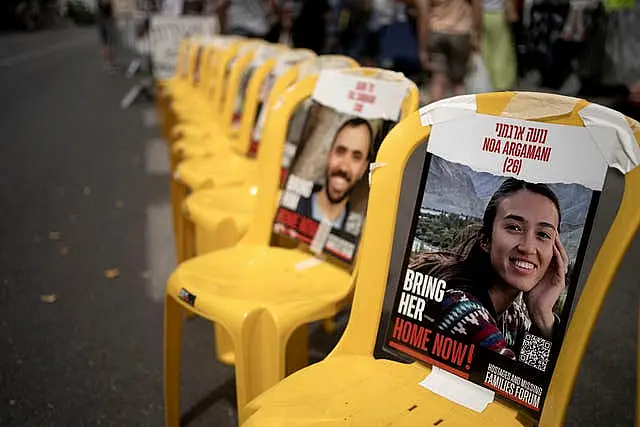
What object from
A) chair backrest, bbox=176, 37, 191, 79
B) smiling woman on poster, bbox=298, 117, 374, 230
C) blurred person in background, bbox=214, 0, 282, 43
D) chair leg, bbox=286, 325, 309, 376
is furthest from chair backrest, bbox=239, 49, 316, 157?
blurred person in background, bbox=214, 0, 282, 43

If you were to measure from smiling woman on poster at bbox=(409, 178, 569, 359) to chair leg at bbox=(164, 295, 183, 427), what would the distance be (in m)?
0.76

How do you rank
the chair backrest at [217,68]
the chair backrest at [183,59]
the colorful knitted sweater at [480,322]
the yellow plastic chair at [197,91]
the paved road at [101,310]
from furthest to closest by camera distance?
the chair backrest at [183,59] < the yellow plastic chair at [197,91] < the chair backrest at [217,68] < the paved road at [101,310] < the colorful knitted sweater at [480,322]

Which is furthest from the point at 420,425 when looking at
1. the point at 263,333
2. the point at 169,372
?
the point at 169,372

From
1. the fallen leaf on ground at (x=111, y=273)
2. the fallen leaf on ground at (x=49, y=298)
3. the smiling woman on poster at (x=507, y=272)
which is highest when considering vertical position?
the smiling woman on poster at (x=507, y=272)

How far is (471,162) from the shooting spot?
1407 mm

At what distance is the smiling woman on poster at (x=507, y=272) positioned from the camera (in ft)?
4.17

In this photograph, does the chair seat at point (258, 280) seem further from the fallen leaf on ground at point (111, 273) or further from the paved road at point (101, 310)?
the fallen leaf on ground at point (111, 273)

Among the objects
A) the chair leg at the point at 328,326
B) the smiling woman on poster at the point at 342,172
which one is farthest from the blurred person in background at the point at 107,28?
the smiling woman on poster at the point at 342,172

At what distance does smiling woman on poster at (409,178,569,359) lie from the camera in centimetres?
127

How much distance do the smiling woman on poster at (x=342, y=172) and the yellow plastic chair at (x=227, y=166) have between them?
73 centimetres

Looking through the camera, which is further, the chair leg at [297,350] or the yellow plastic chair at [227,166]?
the yellow plastic chair at [227,166]

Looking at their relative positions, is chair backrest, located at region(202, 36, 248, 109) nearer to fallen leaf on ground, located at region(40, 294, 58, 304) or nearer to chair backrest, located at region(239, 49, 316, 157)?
chair backrest, located at region(239, 49, 316, 157)

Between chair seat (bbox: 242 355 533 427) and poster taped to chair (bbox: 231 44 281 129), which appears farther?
poster taped to chair (bbox: 231 44 281 129)

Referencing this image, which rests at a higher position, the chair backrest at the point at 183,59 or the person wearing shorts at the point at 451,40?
the person wearing shorts at the point at 451,40
